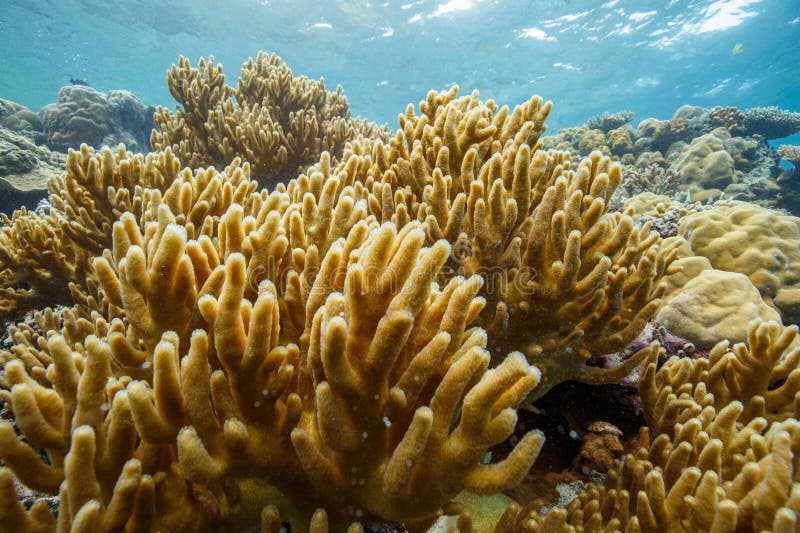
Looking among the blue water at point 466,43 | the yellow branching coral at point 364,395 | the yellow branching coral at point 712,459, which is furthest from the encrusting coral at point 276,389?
the blue water at point 466,43

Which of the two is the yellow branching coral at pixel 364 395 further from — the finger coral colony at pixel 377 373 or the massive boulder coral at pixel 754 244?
the massive boulder coral at pixel 754 244

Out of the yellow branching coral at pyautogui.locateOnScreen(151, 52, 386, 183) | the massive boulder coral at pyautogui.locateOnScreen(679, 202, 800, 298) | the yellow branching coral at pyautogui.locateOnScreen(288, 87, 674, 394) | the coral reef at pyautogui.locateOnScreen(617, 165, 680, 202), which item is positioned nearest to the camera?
the yellow branching coral at pyautogui.locateOnScreen(288, 87, 674, 394)

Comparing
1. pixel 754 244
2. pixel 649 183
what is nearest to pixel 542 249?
pixel 754 244

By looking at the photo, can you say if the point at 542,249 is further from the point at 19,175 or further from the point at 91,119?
the point at 91,119

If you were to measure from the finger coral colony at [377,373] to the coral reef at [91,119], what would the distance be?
14.0 metres

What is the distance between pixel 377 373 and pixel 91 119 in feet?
56.6

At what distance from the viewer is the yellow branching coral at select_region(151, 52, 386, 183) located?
5.91m

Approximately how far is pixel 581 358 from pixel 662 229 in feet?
15.7

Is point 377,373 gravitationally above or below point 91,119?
below

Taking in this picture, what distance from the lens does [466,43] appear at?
33.7 meters

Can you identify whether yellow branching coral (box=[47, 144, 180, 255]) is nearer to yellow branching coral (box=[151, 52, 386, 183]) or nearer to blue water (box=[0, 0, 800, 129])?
yellow branching coral (box=[151, 52, 386, 183])

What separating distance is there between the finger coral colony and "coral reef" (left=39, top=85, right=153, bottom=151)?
14.0 m

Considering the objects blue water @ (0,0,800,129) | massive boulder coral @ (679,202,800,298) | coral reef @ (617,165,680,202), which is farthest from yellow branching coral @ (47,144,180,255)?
blue water @ (0,0,800,129)

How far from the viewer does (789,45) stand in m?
35.2
